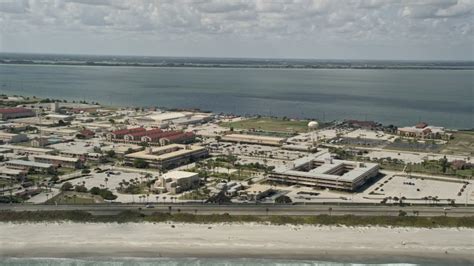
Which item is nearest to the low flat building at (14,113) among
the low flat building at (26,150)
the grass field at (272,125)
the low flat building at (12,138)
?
the low flat building at (12,138)

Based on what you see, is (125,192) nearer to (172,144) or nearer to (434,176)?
(172,144)

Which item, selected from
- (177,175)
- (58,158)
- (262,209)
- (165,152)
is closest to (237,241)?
(262,209)

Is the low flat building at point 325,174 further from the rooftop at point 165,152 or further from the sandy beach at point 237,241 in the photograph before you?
the rooftop at point 165,152

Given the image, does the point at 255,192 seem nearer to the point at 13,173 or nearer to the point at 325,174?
the point at 325,174

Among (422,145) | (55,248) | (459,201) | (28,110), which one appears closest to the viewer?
(55,248)

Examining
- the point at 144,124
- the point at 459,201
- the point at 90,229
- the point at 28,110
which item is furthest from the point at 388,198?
the point at 28,110

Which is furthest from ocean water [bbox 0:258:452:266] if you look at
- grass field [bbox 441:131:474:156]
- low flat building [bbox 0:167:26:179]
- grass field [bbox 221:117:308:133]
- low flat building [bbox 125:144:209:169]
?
grass field [bbox 221:117:308:133]

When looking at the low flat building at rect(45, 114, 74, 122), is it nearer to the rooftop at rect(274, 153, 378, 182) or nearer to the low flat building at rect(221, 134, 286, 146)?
the low flat building at rect(221, 134, 286, 146)
